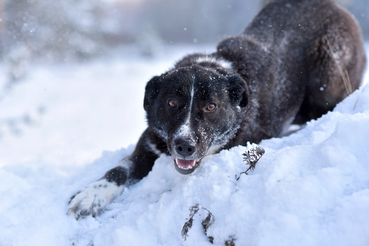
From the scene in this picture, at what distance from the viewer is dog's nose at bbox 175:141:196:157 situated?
2.25m

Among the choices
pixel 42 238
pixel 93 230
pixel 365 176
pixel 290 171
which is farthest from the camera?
pixel 93 230

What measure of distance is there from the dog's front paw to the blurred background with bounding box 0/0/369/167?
4.03ft

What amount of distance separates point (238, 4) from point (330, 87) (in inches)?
1269

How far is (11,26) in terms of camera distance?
44.8 ft

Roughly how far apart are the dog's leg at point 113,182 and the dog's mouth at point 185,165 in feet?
2.19

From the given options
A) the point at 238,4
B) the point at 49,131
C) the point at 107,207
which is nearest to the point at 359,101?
the point at 107,207

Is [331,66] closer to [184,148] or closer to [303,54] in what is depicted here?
[303,54]

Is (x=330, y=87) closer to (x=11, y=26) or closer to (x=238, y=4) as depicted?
(x=11, y=26)

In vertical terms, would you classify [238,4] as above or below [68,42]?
below

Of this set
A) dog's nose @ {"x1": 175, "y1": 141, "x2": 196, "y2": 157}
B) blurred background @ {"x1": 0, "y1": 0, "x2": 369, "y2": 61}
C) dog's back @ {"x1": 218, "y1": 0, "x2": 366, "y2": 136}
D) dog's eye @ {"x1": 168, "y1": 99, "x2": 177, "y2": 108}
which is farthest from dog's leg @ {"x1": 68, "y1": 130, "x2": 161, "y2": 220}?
blurred background @ {"x1": 0, "y1": 0, "x2": 369, "y2": 61}

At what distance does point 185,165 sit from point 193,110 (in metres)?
0.52

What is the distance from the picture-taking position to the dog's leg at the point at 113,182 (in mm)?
2301

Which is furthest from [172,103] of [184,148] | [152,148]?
[152,148]

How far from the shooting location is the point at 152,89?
3006 millimetres
